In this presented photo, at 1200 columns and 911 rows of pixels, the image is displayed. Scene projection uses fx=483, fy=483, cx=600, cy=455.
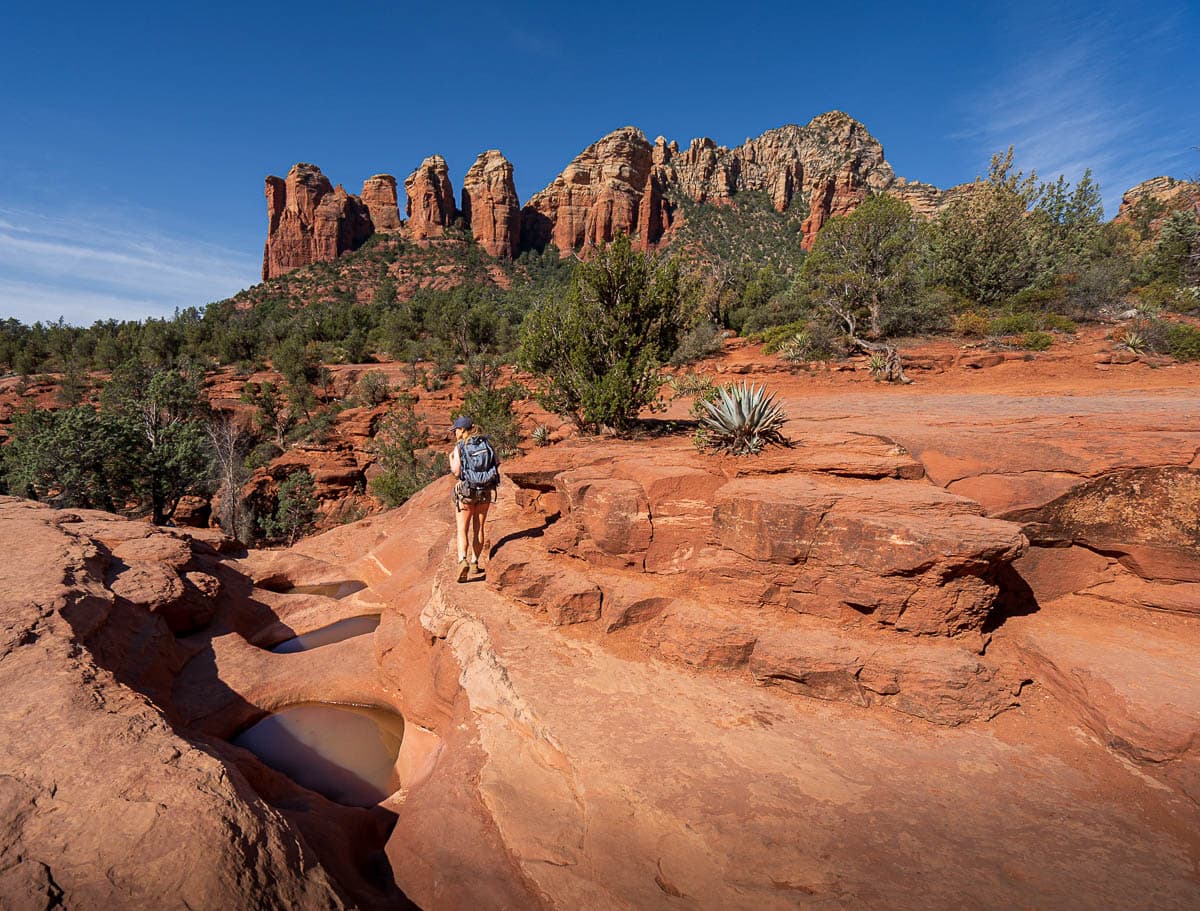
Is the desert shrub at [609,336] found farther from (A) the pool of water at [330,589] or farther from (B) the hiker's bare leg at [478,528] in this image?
(A) the pool of water at [330,589]

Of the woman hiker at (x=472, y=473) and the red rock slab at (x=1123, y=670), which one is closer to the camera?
the red rock slab at (x=1123, y=670)

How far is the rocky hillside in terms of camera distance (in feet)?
273

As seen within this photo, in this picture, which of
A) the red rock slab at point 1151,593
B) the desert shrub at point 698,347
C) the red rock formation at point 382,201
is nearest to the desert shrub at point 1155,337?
the red rock slab at point 1151,593

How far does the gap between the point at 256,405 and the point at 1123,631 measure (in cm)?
4000

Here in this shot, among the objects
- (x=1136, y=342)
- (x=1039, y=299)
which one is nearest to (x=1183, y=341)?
(x=1136, y=342)

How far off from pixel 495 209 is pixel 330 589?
9088 cm

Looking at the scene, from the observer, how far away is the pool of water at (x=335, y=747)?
621 centimetres

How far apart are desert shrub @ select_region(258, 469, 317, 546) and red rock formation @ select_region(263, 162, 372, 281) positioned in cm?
7579

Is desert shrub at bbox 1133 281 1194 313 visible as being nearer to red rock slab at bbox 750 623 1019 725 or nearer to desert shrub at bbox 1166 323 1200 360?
desert shrub at bbox 1166 323 1200 360

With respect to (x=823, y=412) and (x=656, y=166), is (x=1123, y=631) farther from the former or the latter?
(x=656, y=166)

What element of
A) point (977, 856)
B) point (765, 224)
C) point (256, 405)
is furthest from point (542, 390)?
point (765, 224)

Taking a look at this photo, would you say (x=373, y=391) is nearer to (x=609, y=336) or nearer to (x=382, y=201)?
(x=609, y=336)

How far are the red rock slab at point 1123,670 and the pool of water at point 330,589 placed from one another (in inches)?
509

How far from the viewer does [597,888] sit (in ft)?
10.7
